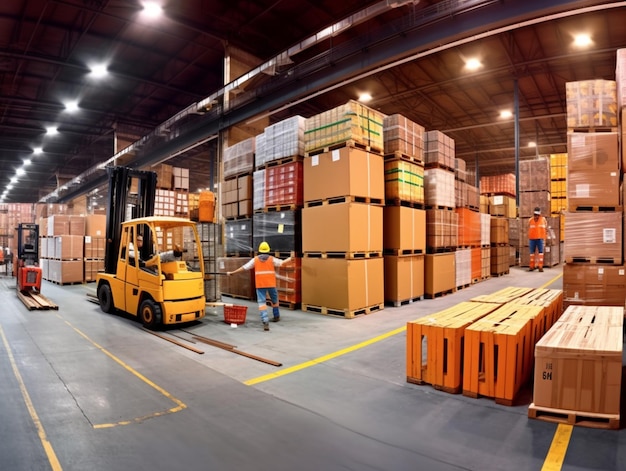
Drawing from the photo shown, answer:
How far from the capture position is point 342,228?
7.02 metres

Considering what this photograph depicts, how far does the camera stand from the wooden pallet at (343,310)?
6961 mm

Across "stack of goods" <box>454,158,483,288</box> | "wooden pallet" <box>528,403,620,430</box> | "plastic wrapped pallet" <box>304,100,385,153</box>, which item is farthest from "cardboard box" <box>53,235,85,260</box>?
"wooden pallet" <box>528,403,620,430</box>

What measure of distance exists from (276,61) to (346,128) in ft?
15.9

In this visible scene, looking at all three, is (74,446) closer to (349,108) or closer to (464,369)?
(464,369)

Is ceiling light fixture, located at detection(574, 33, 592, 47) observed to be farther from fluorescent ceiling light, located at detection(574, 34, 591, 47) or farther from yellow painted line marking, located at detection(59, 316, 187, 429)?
yellow painted line marking, located at detection(59, 316, 187, 429)

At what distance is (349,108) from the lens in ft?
23.4

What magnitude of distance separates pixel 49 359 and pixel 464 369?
481cm

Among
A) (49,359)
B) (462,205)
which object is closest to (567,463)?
(49,359)

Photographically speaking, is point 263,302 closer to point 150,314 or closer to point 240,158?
point 150,314

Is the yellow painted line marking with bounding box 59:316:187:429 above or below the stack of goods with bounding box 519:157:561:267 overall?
below

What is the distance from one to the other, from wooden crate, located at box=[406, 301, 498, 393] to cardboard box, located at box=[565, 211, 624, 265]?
331 cm

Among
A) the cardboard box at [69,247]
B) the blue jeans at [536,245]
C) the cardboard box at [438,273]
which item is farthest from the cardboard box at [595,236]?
the cardboard box at [69,247]

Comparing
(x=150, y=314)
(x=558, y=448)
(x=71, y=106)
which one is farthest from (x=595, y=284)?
(x=71, y=106)

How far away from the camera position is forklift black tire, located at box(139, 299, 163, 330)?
242 inches
